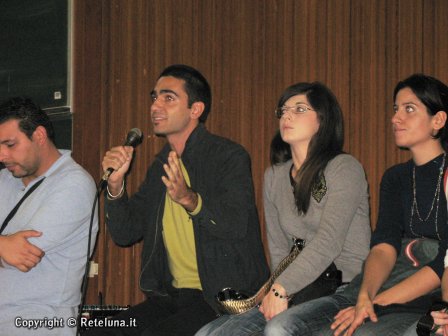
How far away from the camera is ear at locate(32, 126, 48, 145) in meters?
3.26

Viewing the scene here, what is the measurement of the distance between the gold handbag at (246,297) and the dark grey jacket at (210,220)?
0.11 m

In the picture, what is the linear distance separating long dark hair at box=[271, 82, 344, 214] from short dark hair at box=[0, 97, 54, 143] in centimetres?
116

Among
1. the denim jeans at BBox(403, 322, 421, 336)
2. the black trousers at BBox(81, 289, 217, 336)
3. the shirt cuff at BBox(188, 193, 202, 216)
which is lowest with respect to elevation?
the black trousers at BBox(81, 289, 217, 336)

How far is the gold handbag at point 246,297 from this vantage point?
272cm

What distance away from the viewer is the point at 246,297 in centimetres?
277

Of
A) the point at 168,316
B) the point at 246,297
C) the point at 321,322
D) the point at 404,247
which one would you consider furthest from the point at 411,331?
the point at 168,316

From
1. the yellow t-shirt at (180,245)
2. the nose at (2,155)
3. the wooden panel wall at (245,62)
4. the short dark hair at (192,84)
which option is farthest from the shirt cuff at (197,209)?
the nose at (2,155)

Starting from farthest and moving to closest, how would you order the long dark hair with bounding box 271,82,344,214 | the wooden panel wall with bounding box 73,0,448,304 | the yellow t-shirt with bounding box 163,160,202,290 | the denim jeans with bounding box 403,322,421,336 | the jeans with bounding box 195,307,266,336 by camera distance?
the wooden panel wall with bounding box 73,0,448,304 → the yellow t-shirt with bounding box 163,160,202,290 → the long dark hair with bounding box 271,82,344,214 → the jeans with bounding box 195,307,266,336 → the denim jeans with bounding box 403,322,421,336

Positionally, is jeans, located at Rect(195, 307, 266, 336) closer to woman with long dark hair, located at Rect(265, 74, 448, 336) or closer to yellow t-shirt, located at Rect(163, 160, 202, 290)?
woman with long dark hair, located at Rect(265, 74, 448, 336)

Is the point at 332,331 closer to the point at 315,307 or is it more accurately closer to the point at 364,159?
the point at 315,307

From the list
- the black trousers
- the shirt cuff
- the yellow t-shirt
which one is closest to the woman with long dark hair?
the black trousers

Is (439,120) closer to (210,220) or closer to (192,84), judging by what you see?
(210,220)

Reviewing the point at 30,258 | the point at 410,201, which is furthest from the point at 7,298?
the point at 410,201

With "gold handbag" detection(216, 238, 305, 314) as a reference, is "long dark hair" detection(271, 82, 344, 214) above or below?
above
